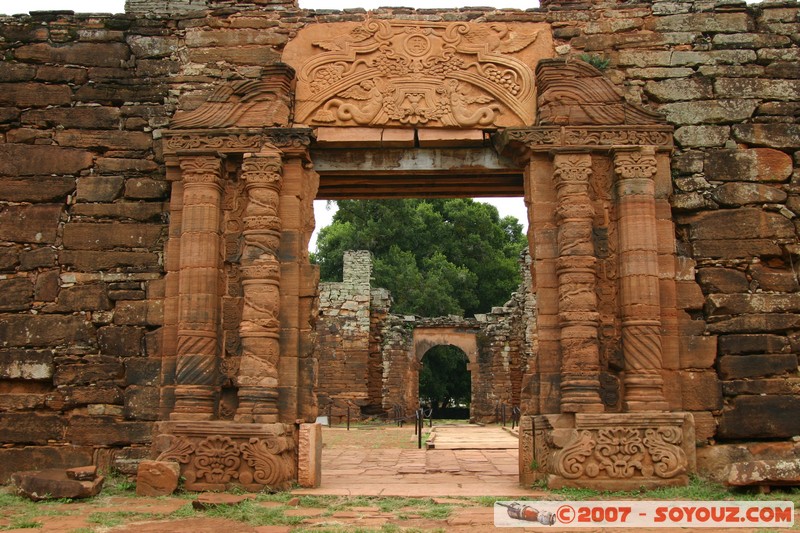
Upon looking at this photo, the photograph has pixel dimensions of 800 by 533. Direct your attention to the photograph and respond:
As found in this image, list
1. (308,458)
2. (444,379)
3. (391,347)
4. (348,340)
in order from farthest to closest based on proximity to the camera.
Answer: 1. (444,379)
2. (391,347)
3. (348,340)
4. (308,458)

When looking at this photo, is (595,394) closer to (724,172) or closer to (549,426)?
(549,426)

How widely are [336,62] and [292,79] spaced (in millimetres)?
562

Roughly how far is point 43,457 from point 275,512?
3393 millimetres

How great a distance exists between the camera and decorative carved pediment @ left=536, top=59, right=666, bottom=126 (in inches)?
341

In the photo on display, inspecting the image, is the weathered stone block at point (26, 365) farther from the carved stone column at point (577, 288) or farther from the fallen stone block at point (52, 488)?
the carved stone column at point (577, 288)

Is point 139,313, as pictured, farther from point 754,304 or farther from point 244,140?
point 754,304

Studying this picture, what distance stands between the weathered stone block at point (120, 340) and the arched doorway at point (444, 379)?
2511 cm

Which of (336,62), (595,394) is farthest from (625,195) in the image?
(336,62)

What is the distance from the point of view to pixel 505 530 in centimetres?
566

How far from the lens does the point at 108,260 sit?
877 cm

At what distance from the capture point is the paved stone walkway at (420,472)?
25.6 ft

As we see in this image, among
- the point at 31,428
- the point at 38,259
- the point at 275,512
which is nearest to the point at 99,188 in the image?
the point at 38,259

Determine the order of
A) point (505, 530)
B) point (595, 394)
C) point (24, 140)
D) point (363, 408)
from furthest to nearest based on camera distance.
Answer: point (363, 408), point (24, 140), point (595, 394), point (505, 530)

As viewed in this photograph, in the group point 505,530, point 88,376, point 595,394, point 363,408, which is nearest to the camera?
point 505,530
